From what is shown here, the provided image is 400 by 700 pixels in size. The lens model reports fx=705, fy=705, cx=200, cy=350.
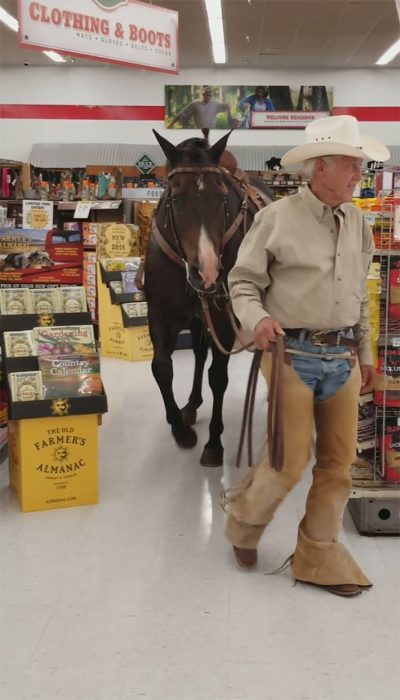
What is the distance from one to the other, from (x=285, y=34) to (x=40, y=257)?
25.1 ft

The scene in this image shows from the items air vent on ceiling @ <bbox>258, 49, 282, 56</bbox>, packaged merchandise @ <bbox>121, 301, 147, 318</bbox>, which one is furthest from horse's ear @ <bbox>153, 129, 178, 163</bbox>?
air vent on ceiling @ <bbox>258, 49, 282, 56</bbox>

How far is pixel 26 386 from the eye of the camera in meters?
3.34

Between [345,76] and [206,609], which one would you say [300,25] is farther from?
[206,609]

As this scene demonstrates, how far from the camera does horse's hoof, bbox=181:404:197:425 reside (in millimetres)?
4895

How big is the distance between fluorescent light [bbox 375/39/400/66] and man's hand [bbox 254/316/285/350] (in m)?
13.0

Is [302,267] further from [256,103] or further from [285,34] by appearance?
[256,103]

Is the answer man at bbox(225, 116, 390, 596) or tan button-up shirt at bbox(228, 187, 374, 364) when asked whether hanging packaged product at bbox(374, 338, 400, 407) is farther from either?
tan button-up shirt at bbox(228, 187, 374, 364)

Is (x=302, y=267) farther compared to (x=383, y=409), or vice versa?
(x=383, y=409)

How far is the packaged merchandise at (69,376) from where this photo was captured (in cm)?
337

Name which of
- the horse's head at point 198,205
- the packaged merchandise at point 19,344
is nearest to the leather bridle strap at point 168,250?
the horse's head at point 198,205

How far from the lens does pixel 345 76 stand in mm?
16000

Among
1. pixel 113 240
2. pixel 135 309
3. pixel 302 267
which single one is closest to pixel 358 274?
pixel 302 267

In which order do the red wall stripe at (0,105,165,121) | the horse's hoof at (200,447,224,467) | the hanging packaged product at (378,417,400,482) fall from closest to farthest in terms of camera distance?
the hanging packaged product at (378,417,400,482)
the horse's hoof at (200,447,224,467)
the red wall stripe at (0,105,165,121)

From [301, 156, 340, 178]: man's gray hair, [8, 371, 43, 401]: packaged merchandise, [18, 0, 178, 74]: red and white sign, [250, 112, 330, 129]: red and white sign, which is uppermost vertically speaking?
[250, 112, 330, 129]: red and white sign
